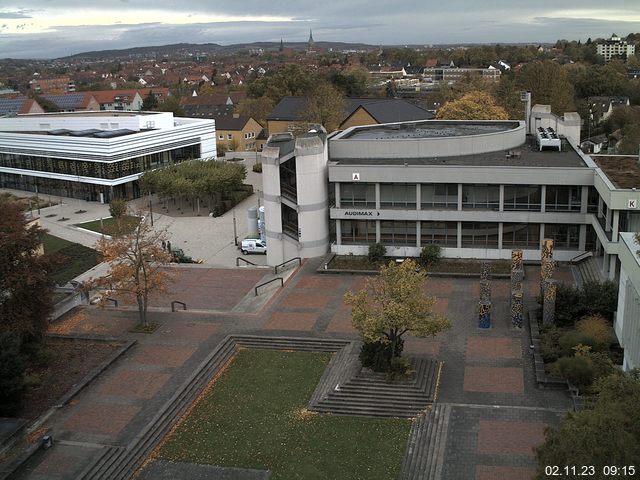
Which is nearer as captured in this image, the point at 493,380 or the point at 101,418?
the point at 101,418

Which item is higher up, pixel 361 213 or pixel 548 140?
pixel 548 140

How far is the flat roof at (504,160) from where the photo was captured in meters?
40.6

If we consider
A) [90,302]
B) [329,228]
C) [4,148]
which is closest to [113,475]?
[90,302]

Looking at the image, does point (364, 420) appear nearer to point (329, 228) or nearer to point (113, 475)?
point (113, 475)

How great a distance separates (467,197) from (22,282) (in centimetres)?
2367

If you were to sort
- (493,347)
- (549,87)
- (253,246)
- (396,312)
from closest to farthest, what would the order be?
(396,312) → (493,347) → (253,246) → (549,87)

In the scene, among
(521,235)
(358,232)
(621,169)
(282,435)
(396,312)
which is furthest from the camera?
(358,232)

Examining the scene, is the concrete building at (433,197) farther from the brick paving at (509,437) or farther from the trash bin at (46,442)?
the trash bin at (46,442)

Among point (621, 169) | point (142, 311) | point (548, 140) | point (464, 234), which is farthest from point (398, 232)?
point (142, 311)

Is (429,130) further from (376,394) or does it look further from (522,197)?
(376,394)

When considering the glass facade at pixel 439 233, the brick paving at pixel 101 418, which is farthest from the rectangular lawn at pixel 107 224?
the brick paving at pixel 101 418

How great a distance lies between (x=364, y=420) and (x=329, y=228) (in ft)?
63.2

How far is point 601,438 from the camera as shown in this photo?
554 inches

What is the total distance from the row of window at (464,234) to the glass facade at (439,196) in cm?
102
